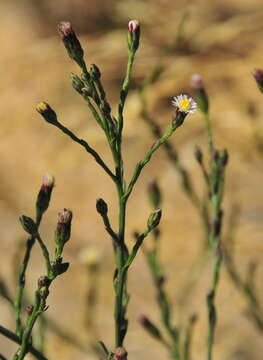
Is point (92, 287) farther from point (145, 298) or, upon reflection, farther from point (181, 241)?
point (181, 241)

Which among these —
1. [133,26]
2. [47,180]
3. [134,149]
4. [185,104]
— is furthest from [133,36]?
[134,149]

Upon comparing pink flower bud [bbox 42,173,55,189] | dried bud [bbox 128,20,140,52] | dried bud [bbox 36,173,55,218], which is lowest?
dried bud [bbox 36,173,55,218]

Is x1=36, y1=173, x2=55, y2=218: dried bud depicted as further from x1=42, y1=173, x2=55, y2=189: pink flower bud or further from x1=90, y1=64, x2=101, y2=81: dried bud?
x1=90, y1=64, x2=101, y2=81: dried bud

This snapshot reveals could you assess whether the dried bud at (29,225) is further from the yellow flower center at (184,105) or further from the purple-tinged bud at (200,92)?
the purple-tinged bud at (200,92)

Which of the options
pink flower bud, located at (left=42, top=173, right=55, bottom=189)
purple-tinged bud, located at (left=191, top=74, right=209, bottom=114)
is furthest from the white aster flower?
purple-tinged bud, located at (left=191, top=74, right=209, bottom=114)

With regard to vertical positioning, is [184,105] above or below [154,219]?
above

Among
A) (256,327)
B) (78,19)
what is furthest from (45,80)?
(256,327)

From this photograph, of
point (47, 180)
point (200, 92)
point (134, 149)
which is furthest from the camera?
point (134, 149)

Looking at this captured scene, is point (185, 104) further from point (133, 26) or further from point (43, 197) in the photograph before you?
point (43, 197)

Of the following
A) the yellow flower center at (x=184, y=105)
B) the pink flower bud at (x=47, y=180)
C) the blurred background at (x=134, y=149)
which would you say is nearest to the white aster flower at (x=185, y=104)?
the yellow flower center at (x=184, y=105)
